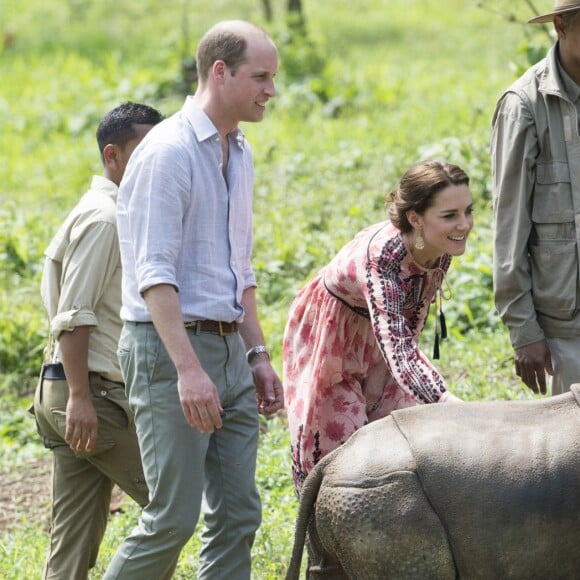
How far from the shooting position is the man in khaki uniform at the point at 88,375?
419 centimetres

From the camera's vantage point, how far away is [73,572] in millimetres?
4473

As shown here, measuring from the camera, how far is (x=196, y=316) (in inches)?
152

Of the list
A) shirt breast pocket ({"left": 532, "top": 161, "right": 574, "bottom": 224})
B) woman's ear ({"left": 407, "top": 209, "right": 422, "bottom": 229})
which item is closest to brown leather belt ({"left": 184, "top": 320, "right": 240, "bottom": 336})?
woman's ear ({"left": 407, "top": 209, "right": 422, "bottom": 229})

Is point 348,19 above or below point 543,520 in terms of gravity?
above

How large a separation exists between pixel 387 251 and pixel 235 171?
1.89 ft

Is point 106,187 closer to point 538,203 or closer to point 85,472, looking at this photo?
point 85,472

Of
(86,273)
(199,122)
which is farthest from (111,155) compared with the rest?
(199,122)

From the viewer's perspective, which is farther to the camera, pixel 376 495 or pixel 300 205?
pixel 300 205

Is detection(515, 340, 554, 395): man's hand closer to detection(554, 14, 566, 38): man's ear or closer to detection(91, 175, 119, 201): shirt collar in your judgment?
detection(554, 14, 566, 38): man's ear

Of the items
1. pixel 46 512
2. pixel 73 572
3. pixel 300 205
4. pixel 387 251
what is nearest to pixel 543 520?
pixel 387 251

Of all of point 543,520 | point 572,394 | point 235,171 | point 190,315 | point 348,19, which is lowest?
point 543,520

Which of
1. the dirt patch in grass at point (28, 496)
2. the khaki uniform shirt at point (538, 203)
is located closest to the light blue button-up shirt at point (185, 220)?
the khaki uniform shirt at point (538, 203)

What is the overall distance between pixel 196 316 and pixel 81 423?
0.63m

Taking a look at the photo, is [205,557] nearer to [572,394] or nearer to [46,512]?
[572,394]
